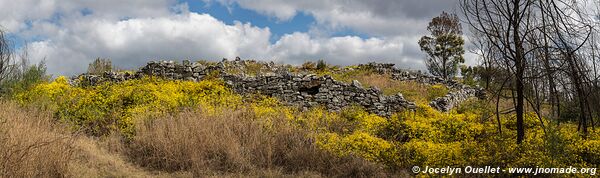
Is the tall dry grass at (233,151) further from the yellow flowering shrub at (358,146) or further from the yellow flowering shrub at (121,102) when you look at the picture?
the yellow flowering shrub at (121,102)

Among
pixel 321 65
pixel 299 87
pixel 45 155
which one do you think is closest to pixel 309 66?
pixel 321 65

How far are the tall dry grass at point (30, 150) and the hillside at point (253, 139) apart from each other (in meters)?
0.01

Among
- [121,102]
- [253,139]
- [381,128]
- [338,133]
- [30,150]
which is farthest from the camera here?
[121,102]

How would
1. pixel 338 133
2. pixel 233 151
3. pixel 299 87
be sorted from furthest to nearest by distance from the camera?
pixel 299 87 < pixel 338 133 < pixel 233 151

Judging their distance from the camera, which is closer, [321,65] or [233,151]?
[233,151]

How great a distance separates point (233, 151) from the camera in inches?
286

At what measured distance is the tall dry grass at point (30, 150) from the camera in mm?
5230

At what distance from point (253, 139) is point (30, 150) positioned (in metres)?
3.32

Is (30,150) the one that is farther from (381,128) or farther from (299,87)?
(299,87)

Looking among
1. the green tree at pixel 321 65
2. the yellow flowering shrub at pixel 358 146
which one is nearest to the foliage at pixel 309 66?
the green tree at pixel 321 65

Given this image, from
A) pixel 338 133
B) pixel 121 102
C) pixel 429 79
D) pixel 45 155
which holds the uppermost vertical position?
pixel 429 79

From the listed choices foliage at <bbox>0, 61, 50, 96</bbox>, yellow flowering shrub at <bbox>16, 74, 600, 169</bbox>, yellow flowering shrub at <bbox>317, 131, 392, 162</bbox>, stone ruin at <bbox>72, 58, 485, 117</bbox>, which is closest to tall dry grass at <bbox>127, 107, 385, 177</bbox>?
yellow flowering shrub at <bbox>317, 131, 392, 162</bbox>

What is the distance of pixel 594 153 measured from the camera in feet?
20.1

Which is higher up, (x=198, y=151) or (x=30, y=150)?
(x=30, y=150)
